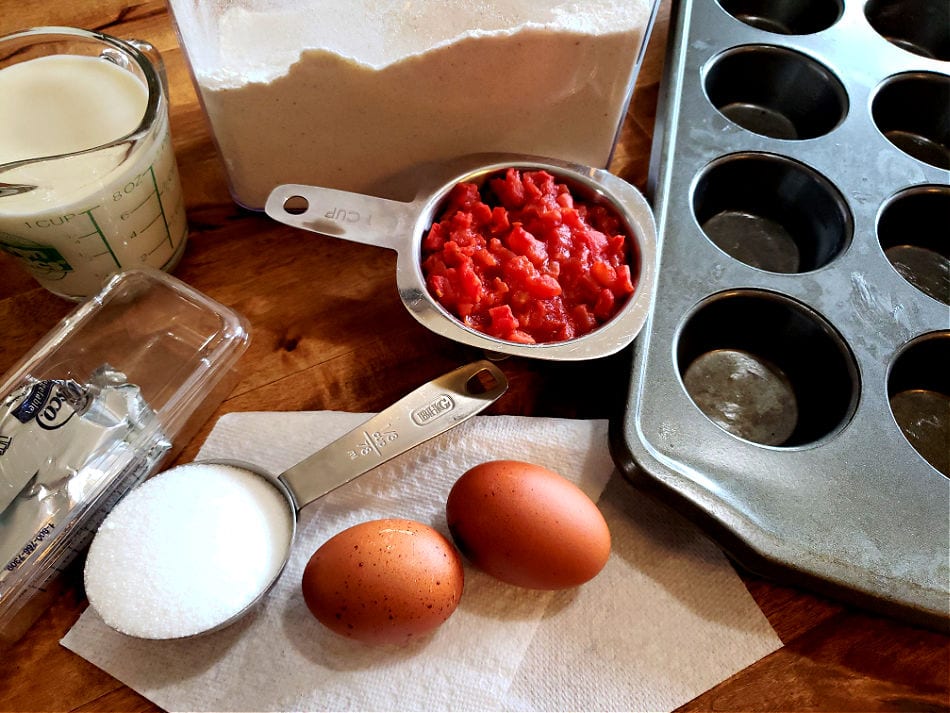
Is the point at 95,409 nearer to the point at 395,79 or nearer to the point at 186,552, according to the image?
the point at 186,552

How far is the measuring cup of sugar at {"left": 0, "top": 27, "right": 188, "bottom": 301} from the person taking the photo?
26.9 inches

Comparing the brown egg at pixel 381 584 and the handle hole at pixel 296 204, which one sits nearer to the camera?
the brown egg at pixel 381 584

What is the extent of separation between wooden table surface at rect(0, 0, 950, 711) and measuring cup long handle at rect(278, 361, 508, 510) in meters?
0.07

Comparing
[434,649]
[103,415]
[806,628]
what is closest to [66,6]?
[103,415]

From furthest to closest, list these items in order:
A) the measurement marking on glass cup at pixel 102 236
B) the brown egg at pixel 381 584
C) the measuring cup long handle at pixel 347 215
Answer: the measuring cup long handle at pixel 347 215 < the measurement marking on glass cup at pixel 102 236 < the brown egg at pixel 381 584

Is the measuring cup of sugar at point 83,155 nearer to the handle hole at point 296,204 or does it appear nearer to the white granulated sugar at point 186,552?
the handle hole at point 296,204

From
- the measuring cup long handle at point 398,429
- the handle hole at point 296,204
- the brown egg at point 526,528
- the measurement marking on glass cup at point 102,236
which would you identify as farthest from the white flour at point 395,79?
the brown egg at point 526,528

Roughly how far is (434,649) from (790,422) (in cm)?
53

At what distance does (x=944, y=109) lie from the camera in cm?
116

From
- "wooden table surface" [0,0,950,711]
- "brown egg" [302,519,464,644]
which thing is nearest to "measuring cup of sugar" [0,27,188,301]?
"wooden table surface" [0,0,950,711]

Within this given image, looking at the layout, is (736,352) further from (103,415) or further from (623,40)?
(103,415)

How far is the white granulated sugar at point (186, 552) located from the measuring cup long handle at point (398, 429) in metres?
0.04

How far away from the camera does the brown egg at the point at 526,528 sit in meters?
0.65

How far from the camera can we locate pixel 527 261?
0.82m
